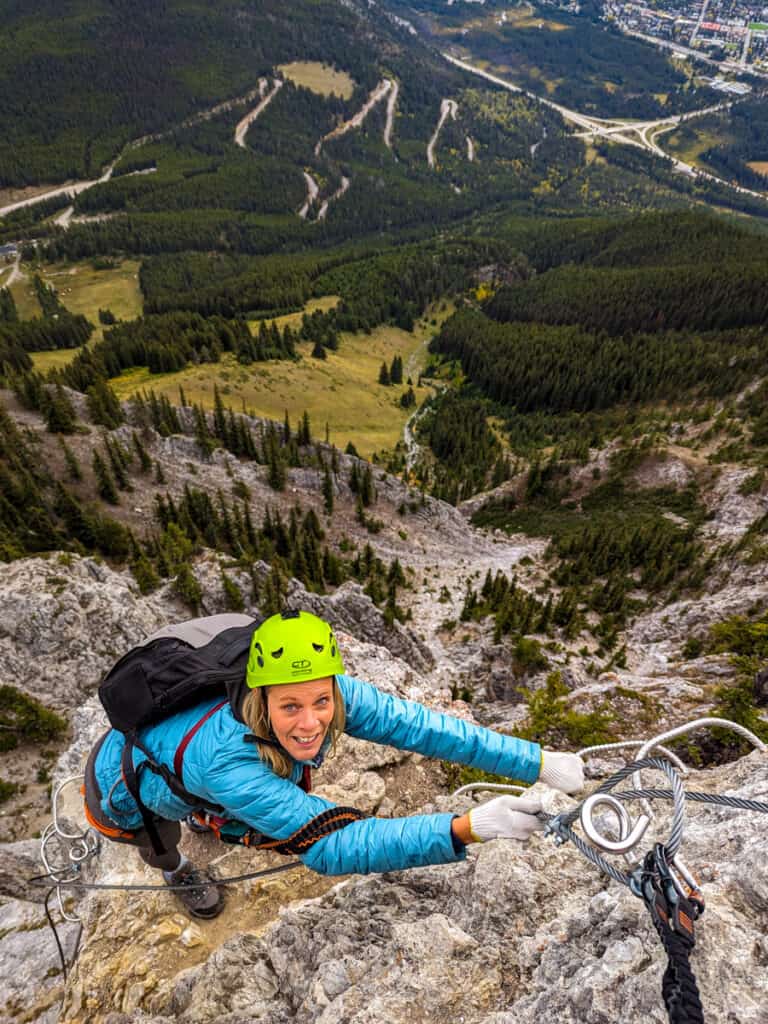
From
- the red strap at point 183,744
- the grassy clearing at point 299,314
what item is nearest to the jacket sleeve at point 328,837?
the red strap at point 183,744

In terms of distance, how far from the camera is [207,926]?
798 cm

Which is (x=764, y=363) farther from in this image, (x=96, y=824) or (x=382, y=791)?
(x=96, y=824)

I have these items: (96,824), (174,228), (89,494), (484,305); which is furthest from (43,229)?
(96,824)

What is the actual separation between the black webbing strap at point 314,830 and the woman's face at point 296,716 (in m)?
0.59

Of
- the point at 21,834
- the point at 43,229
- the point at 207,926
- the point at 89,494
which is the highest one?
the point at 207,926

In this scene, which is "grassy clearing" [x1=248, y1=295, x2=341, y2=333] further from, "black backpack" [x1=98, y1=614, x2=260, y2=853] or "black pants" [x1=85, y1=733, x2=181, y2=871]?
"black backpack" [x1=98, y1=614, x2=260, y2=853]

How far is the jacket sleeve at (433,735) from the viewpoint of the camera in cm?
597

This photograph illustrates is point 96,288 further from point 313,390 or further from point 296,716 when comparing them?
point 296,716

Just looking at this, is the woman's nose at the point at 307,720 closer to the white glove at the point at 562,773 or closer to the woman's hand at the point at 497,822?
the woman's hand at the point at 497,822

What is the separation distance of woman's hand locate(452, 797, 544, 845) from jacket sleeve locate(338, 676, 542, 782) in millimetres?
1014

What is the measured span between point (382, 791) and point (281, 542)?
105 feet

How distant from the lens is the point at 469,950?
546 cm

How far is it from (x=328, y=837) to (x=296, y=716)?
4.05 ft

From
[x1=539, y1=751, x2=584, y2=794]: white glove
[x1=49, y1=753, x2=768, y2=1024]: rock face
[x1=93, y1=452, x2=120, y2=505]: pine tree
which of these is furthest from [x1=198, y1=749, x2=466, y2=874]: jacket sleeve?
[x1=93, y1=452, x2=120, y2=505]: pine tree
